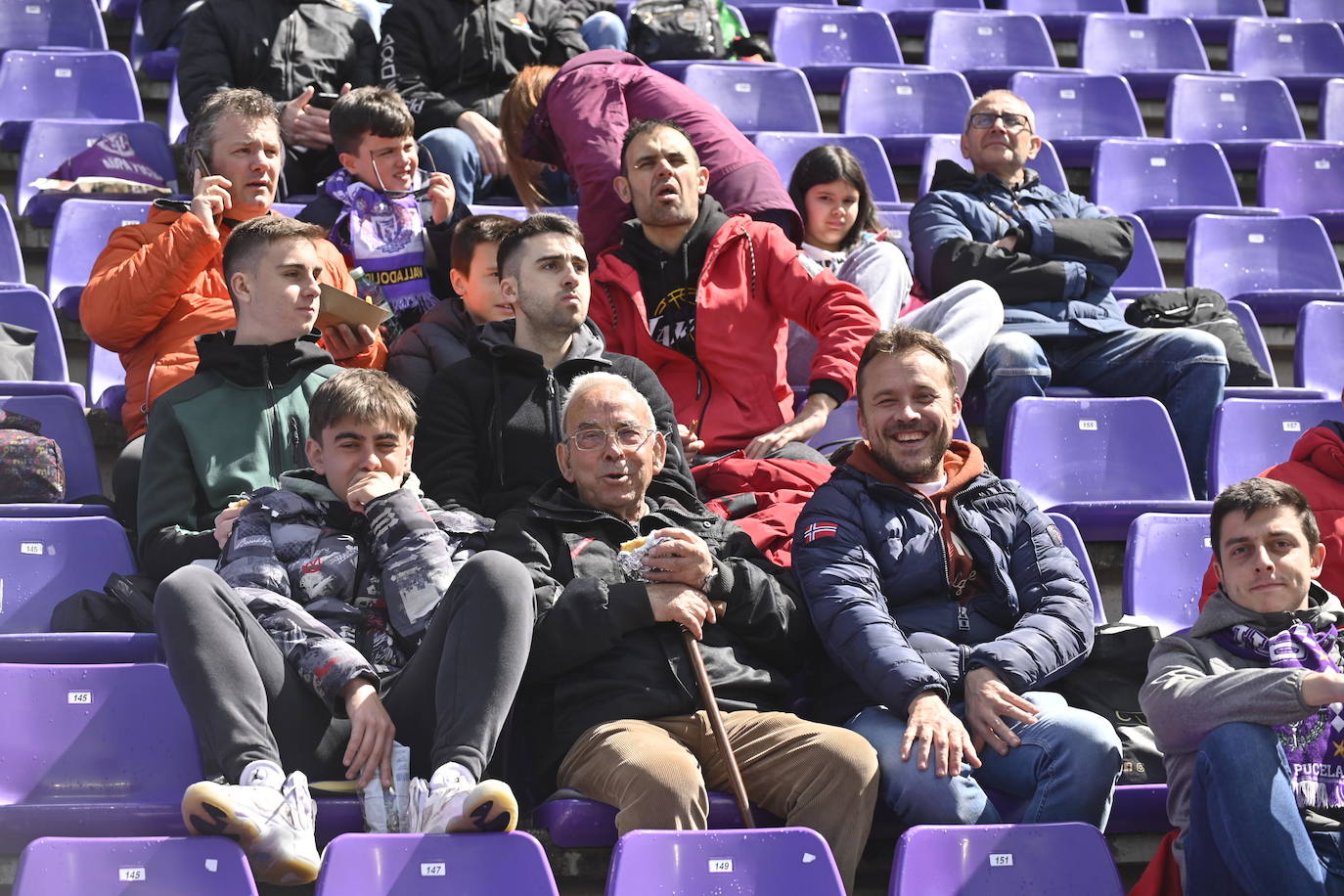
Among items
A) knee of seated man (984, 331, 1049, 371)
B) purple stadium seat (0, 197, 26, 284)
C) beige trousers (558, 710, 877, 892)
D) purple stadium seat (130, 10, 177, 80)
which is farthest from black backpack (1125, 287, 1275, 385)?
purple stadium seat (130, 10, 177, 80)

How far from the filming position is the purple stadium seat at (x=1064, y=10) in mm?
7207

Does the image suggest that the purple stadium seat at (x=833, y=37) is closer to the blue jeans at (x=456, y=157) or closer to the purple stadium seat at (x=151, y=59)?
the blue jeans at (x=456, y=157)

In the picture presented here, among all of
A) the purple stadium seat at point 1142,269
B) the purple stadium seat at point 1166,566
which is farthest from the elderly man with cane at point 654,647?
the purple stadium seat at point 1142,269

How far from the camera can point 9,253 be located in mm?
4570

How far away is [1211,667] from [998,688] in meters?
0.34

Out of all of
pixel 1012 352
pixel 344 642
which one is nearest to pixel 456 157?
pixel 1012 352

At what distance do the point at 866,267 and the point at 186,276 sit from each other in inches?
65.2

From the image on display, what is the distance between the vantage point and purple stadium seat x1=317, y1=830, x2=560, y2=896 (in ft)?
7.93

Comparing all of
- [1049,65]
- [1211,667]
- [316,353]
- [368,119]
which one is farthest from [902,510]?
[1049,65]

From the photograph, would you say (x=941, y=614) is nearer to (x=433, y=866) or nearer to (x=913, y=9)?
(x=433, y=866)

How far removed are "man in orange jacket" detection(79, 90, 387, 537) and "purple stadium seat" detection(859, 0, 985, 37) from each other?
11.4 feet

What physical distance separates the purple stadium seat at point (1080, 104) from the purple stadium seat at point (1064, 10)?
78 cm

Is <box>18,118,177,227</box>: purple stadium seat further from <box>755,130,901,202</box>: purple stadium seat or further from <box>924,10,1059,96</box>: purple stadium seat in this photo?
<box>924,10,1059,96</box>: purple stadium seat

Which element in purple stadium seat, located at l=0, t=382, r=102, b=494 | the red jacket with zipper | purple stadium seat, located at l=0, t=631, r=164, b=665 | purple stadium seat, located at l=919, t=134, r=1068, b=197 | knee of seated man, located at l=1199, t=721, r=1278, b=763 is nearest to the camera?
Result: knee of seated man, located at l=1199, t=721, r=1278, b=763
